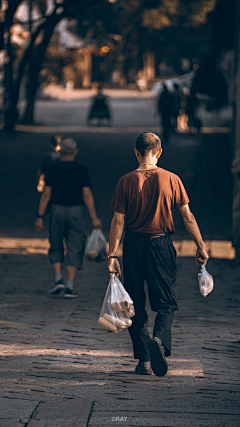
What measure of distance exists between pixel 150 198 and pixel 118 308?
30.5 inches

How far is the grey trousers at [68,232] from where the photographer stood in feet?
24.8

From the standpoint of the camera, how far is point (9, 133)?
25.6m

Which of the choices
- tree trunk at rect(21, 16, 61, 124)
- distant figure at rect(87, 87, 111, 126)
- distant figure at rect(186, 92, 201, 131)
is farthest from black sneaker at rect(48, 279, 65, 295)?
distant figure at rect(87, 87, 111, 126)

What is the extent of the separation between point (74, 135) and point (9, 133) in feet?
8.36

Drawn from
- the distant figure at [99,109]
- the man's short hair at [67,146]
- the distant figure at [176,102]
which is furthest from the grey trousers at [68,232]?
the distant figure at [99,109]

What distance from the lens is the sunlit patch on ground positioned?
34.2ft

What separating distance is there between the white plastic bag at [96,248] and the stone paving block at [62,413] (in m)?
3.31

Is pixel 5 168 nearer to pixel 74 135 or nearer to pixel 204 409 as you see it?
pixel 74 135

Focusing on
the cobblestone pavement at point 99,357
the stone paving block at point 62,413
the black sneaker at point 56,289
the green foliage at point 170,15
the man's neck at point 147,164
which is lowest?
the black sneaker at point 56,289

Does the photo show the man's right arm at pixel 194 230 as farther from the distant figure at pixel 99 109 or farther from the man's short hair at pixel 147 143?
the distant figure at pixel 99 109

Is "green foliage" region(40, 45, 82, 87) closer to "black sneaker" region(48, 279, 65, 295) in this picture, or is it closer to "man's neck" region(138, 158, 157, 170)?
"black sneaker" region(48, 279, 65, 295)

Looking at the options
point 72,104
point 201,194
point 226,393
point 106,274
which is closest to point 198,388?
point 226,393

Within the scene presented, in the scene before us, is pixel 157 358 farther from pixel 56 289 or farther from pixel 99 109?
pixel 99 109

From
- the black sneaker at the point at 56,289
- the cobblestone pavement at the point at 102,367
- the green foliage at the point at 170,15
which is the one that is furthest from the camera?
the green foliage at the point at 170,15
